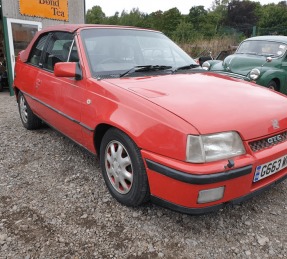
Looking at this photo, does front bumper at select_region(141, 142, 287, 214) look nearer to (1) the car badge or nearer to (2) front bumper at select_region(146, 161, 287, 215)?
(2) front bumper at select_region(146, 161, 287, 215)

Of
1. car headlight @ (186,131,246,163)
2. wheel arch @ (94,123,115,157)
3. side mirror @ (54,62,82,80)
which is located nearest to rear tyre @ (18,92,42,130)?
side mirror @ (54,62,82,80)

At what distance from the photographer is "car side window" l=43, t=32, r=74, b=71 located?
3148 mm

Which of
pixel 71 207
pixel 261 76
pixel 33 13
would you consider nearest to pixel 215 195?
pixel 71 207

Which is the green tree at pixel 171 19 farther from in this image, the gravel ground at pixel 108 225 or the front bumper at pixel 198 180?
the front bumper at pixel 198 180

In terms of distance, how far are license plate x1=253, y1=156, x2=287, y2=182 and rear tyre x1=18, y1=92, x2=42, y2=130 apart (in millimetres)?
3373

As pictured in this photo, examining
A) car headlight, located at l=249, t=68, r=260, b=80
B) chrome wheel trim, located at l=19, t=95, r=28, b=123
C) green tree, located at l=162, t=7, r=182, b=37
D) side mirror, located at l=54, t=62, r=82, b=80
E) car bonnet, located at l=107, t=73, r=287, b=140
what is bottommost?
chrome wheel trim, located at l=19, t=95, r=28, b=123

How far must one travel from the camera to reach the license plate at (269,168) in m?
2.08

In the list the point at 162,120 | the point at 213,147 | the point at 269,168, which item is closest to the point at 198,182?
the point at 213,147

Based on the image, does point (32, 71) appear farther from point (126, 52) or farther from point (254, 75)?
point (254, 75)

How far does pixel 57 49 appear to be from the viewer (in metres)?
3.46

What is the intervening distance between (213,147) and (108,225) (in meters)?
1.05

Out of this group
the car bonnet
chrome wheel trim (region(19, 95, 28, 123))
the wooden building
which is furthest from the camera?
the wooden building

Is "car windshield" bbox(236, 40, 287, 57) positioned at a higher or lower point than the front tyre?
higher

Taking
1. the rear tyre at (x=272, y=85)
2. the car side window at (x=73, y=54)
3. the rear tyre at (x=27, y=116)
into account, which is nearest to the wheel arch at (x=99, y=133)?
the car side window at (x=73, y=54)
